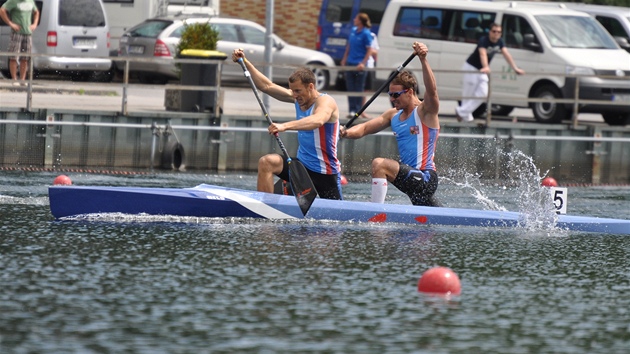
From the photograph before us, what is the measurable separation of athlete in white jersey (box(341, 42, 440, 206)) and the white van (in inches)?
281

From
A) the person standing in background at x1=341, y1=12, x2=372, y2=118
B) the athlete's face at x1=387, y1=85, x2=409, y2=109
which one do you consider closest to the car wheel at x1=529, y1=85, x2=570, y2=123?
the person standing in background at x1=341, y1=12, x2=372, y2=118

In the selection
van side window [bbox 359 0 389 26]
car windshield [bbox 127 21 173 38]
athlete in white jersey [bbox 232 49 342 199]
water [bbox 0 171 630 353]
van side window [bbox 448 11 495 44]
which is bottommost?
water [bbox 0 171 630 353]

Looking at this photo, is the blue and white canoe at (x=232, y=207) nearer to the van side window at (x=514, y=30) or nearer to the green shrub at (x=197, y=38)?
the green shrub at (x=197, y=38)

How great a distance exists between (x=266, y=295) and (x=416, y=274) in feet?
5.13

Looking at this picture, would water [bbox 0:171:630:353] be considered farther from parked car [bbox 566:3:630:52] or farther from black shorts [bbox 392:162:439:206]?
parked car [bbox 566:3:630:52]

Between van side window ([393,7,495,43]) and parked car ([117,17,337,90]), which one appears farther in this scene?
parked car ([117,17,337,90])

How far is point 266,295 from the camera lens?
884 cm

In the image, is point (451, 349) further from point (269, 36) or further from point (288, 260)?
point (269, 36)

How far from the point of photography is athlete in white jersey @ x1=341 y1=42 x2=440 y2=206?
12562 mm

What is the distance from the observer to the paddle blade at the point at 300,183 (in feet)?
40.2

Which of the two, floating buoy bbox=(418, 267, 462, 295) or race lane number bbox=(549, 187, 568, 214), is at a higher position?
race lane number bbox=(549, 187, 568, 214)

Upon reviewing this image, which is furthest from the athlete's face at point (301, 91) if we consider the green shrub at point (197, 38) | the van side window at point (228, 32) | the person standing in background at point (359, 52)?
the van side window at point (228, 32)

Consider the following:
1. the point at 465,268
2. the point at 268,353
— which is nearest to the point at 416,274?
the point at 465,268

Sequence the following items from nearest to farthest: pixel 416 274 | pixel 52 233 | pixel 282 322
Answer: pixel 282 322, pixel 416 274, pixel 52 233
